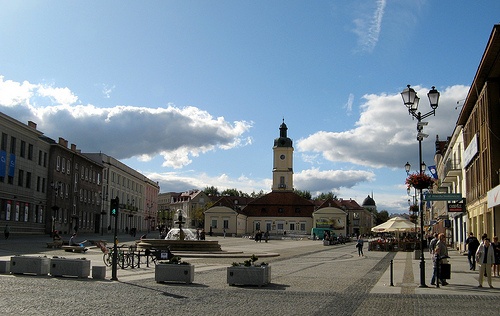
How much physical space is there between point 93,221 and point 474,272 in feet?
213

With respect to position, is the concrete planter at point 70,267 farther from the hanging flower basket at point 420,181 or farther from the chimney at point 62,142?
the chimney at point 62,142

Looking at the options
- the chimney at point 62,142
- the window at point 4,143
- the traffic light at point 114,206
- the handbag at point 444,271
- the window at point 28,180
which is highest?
the chimney at point 62,142

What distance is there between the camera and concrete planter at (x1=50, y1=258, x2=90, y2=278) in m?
19.6

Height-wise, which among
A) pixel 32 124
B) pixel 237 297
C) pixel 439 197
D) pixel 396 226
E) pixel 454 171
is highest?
pixel 32 124

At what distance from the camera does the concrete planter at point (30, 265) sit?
1994 cm

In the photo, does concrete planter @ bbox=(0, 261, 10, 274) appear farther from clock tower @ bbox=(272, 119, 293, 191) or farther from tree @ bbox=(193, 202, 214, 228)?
tree @ bbox=(193, 202, 214, 228)

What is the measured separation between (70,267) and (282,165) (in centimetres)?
11335

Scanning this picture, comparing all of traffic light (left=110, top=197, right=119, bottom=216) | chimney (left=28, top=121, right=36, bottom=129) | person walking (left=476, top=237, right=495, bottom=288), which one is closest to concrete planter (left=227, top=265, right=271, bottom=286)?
traffic light (left=110, top=197, right=119, bottom=216)

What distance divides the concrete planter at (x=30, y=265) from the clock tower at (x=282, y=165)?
111 m

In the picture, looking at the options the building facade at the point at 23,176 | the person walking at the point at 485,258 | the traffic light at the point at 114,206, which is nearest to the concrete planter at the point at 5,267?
the traffic light at the point at 114,206

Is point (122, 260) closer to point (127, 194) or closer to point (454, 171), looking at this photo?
point (454, 171)

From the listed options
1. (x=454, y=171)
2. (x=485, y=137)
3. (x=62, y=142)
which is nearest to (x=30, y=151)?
(x=62, y=142)

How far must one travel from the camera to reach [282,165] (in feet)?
434

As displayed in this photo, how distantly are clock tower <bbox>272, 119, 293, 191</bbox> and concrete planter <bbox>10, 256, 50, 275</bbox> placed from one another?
11121cm
